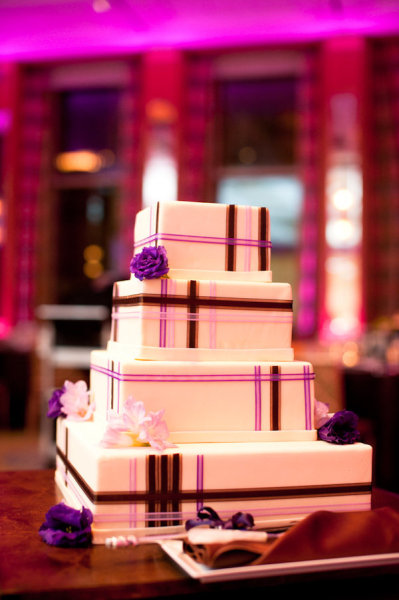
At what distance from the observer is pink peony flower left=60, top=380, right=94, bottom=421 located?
1.75 meters

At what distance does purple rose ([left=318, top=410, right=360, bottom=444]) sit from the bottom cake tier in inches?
0.7

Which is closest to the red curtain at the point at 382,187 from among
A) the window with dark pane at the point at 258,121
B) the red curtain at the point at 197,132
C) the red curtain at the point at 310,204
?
the red curtain at the point at 310,204

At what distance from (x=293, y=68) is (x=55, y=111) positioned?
270 cm

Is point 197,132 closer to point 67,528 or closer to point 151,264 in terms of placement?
point 151,264

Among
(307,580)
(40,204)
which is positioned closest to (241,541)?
(307,580)

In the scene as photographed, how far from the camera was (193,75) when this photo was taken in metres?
7.38

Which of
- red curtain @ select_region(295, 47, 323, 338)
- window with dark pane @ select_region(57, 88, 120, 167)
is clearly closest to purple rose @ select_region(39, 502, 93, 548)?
red curtain @ select_region(295, 47, 323, 338)

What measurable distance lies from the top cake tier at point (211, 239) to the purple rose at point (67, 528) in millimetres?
611

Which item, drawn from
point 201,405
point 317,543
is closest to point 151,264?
point 201,405

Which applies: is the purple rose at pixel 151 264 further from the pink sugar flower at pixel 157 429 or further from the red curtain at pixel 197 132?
the red curtain at pixel 197 132

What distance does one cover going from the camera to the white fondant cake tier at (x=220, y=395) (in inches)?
58.5

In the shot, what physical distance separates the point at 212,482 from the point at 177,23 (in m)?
6.28

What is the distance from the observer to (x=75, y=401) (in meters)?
1.76

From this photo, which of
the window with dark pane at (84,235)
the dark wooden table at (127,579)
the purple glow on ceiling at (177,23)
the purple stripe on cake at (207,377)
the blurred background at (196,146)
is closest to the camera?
the dark wooden table at (127,579)
